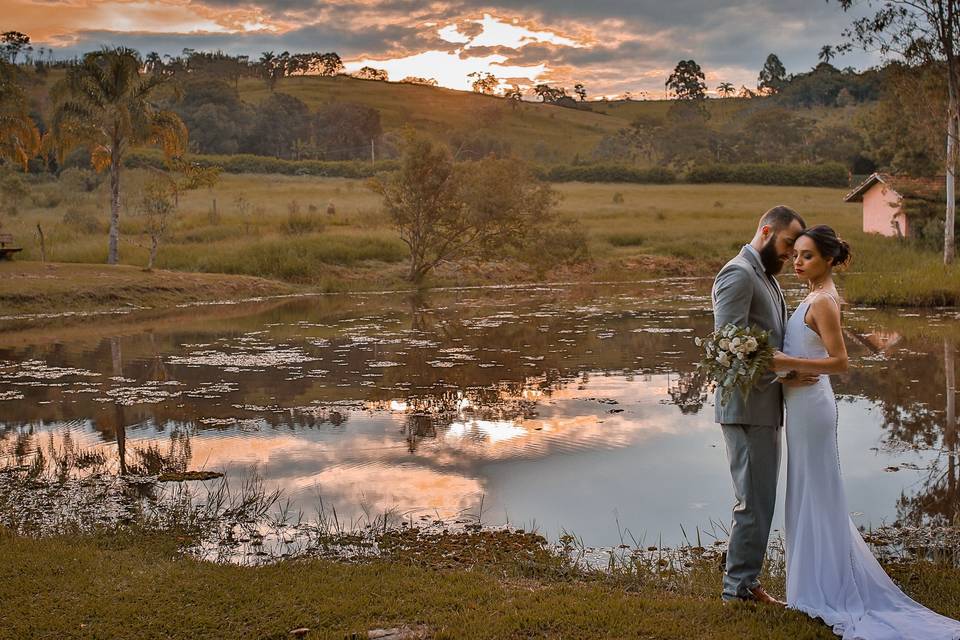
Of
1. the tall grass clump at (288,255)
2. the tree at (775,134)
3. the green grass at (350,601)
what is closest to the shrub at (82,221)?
the tall grass clump at (288,255)

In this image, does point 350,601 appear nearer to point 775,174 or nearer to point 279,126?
point 775,174

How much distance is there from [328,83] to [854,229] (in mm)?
87552

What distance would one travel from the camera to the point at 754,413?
5.46m

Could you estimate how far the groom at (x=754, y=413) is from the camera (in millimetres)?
5457

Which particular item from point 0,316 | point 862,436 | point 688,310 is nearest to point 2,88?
point 0,316

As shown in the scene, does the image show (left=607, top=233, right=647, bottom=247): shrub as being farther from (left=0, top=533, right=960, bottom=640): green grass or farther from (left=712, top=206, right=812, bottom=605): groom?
(left=712, top=206, right=812, bottom=605): groom

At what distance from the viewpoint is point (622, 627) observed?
5.28 meters

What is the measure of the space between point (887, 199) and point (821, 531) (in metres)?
43.2

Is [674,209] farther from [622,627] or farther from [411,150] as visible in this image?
[622,627]

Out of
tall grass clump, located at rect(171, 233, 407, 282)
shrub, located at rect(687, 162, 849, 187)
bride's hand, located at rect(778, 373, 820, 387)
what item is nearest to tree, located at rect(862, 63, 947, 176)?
shrub, located at rect(687, 162, 849, 187)

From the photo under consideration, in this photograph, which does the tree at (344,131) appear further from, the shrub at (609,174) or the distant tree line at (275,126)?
the shrub at (609,174)

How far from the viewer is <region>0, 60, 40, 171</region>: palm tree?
30.9 meters

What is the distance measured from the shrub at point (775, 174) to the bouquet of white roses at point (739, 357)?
72.6 m

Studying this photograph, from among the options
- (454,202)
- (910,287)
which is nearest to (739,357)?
(910,287)
